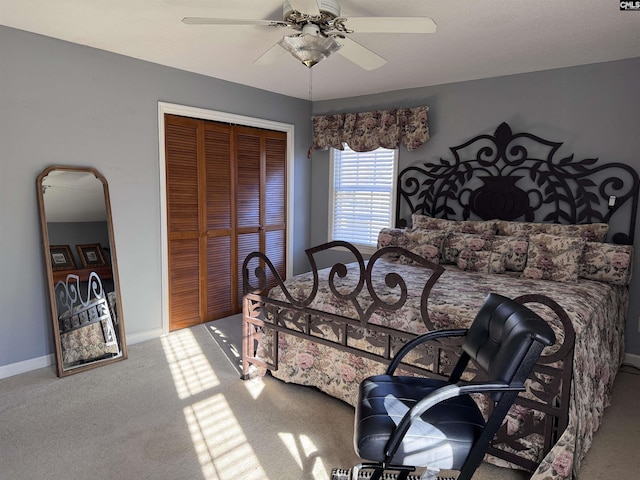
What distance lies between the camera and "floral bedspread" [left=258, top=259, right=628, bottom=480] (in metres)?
1.95

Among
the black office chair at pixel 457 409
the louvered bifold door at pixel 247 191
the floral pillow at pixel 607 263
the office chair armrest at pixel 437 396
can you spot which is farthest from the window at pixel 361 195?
the office chair armrest at pixel 437 396

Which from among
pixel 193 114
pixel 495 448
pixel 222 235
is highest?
pixel 193 114

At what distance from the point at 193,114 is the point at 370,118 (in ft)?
6.11

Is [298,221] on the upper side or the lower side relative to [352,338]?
upper

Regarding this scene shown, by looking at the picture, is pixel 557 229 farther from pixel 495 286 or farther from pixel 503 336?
pixel 503 336

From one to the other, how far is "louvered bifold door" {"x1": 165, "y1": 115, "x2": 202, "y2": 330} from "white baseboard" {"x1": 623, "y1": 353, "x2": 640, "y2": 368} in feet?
12.5

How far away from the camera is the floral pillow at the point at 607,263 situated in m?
3.10

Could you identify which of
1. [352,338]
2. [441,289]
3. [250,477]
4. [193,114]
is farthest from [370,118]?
[250,477]

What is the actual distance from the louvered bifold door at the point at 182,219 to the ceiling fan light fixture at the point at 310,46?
6.15 feet

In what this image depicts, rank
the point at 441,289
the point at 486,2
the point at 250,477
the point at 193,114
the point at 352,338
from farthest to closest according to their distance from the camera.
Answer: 1. the point at 193,114
2. the point at 441,289
3. the point at 352,338
4. the point at 486,2
5. the point at 250,477

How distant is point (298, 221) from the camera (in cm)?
527

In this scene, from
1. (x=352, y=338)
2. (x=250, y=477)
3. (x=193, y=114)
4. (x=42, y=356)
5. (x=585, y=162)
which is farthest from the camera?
(x=193, y=114)

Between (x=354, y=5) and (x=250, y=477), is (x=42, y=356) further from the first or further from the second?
(x=354, y=5)

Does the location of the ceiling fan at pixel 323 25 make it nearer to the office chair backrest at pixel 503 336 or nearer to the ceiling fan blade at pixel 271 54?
the ceiling fan blade at pixel 271 54
